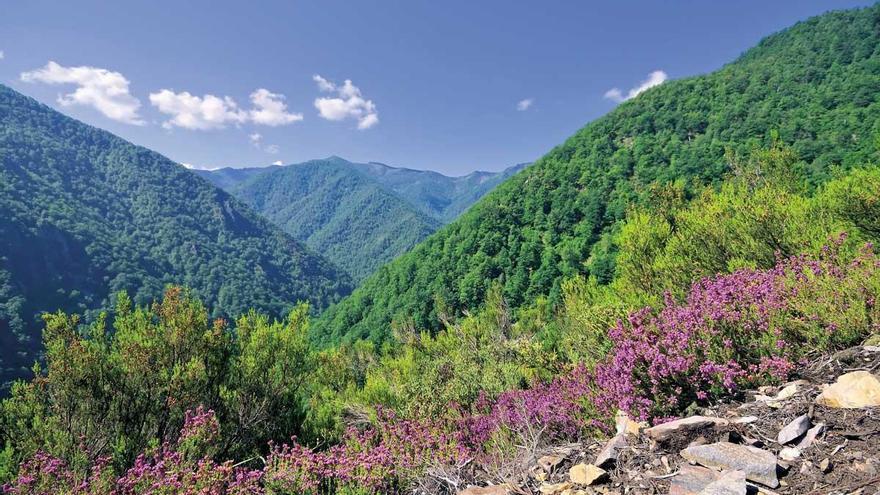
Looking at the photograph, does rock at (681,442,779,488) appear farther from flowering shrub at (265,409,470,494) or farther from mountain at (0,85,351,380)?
mountain at (0,85,351,380)

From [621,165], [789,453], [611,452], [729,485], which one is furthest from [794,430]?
[621,165]

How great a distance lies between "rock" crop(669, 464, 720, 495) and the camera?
11.8 feet

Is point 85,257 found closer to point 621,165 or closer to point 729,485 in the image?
point 621,165

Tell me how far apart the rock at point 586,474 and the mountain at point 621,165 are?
2139 inches

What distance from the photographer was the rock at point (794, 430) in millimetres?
3893

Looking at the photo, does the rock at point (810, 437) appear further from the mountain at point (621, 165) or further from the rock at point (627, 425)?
the mountain at point (621, 165)

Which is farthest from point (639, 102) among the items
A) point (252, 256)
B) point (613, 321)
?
point (252, 256)

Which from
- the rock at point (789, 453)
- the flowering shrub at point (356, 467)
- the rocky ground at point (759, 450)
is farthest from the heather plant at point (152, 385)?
the rock at point (789, 453)

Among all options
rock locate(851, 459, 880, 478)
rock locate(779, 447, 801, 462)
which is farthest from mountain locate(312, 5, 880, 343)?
rock locate(851, 459, 880, 478)

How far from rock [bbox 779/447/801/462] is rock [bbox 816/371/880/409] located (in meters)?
0.87

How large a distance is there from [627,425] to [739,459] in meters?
1.71

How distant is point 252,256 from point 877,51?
215590 mm

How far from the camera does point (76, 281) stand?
109812 millimetres

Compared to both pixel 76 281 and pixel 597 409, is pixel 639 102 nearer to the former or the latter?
pixel 597 409
